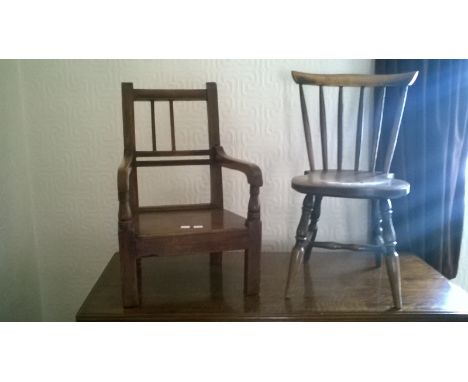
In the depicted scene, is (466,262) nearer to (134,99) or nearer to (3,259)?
(134,99)

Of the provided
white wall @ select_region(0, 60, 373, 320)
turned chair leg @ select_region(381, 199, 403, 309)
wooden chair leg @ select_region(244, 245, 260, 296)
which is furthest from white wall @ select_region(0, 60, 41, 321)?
turned chair leg @ select_region(381, 199, 403, 309)

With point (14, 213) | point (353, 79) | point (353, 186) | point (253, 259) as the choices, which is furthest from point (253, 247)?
point (14, 213)

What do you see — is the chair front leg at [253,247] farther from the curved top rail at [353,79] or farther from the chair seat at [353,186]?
the curved top rail at [353,79]

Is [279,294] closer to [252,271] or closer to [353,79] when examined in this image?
[252,271]

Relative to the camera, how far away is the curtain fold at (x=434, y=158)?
125cm

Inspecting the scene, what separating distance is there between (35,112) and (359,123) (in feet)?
3.44

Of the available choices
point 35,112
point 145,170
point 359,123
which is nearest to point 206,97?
point 145,170

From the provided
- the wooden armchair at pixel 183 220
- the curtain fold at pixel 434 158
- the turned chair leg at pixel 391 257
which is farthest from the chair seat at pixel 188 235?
the curtain fold at pixel 434 158

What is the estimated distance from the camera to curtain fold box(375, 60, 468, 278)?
1.25m

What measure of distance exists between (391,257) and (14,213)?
1.14 meters

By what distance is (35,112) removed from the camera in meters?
1.40

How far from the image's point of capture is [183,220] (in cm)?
113

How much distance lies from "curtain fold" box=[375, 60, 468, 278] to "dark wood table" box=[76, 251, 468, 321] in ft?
0.30

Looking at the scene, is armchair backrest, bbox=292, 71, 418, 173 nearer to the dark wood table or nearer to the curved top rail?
the curved top rail
